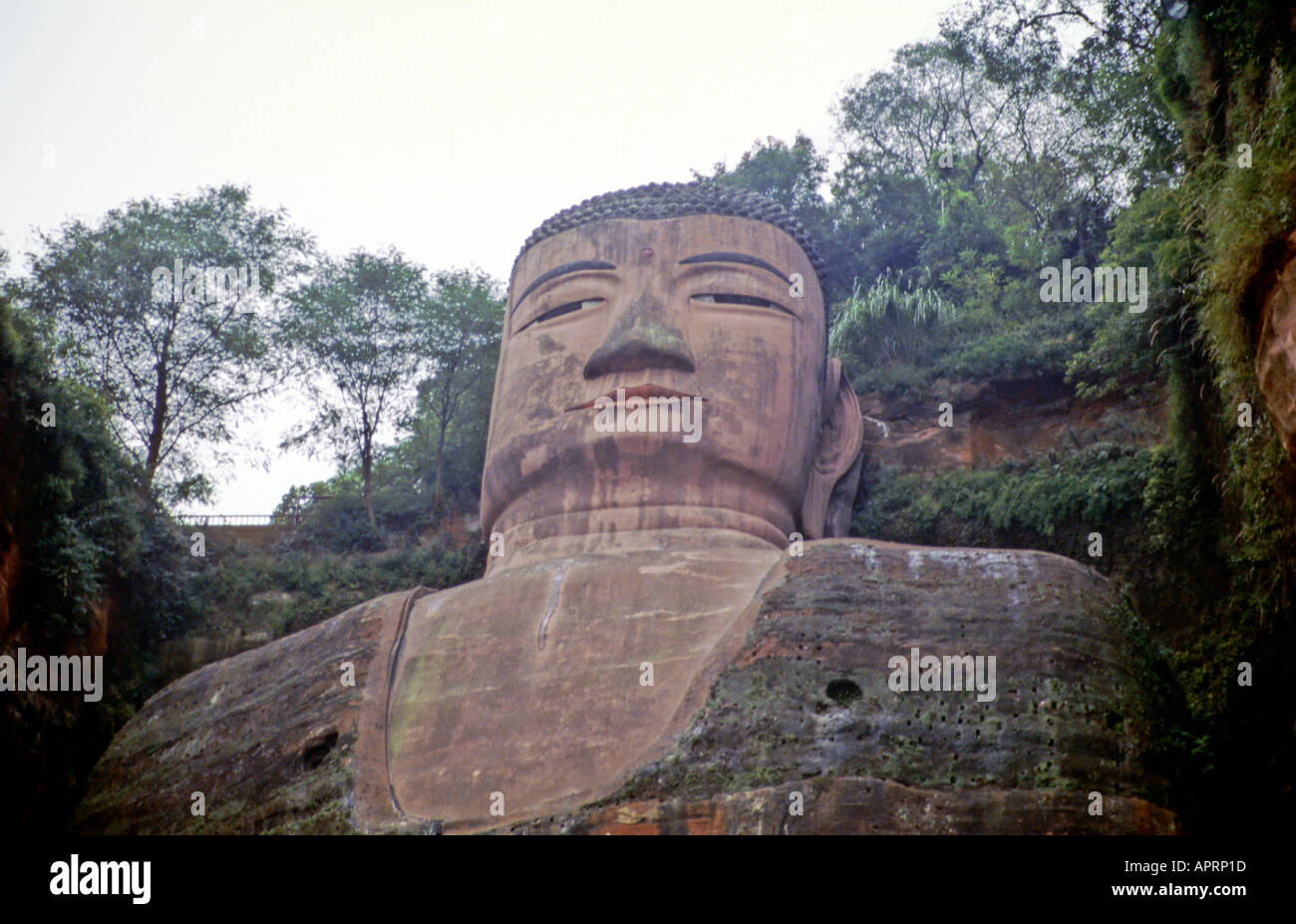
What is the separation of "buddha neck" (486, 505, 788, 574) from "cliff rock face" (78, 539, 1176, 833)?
1.73 ft

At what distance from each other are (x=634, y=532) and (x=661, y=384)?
3.37 ft

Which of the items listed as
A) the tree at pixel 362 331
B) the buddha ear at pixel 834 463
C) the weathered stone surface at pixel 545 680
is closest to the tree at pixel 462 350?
the tree at pixel 362 331

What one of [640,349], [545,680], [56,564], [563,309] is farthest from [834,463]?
[56,564]

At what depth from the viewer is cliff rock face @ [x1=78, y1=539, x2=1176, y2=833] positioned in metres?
5.82

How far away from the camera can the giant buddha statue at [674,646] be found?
601 centimetres

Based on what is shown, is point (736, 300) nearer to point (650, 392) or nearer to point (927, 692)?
point (650, 392)

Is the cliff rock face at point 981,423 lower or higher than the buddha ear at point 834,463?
higher

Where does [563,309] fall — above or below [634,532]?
above

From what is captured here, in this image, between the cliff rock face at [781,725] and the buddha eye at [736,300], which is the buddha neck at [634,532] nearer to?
the cliff rock face at [781,725]

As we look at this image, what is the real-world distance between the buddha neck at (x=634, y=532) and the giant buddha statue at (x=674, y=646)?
0.07 feet

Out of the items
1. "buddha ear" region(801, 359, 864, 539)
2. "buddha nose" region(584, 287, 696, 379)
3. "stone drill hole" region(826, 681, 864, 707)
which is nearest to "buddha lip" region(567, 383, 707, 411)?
"buddha nose" region(584, 287, 696, 379)

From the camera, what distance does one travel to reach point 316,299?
17.0 m

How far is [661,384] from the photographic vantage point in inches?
349

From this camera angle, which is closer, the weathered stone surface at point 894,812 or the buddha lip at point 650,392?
the weathered stone surface at point 894,812
